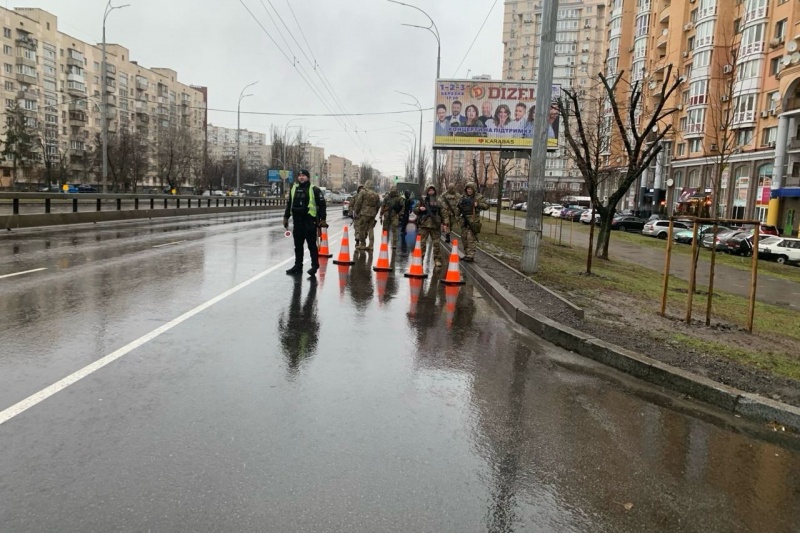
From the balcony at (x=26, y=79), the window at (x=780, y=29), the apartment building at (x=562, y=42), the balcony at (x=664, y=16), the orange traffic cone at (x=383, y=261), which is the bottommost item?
the orange traffic cone at (x=383, y=261)

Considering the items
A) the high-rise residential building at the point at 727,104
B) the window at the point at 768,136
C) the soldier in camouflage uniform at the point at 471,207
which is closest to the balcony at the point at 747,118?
the high-rise residential building at the point at 727,104

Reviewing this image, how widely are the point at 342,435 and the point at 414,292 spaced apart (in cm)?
637

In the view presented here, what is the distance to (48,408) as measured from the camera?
13.5 ft

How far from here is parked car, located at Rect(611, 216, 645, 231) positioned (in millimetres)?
49969

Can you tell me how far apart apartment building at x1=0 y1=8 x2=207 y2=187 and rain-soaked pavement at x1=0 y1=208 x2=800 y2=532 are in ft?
211

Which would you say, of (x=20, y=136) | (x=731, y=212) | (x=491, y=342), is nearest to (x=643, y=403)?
→ (x=491, y=342)

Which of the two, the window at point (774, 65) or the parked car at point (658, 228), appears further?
the window at point (774, 65)

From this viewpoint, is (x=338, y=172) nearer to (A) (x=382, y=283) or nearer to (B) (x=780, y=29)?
(B) (x=780, y=29)

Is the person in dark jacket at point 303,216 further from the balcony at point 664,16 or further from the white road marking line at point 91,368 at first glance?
the balcony at point 664,16

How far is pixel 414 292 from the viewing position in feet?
33.6

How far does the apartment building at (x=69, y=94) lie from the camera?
235 feet

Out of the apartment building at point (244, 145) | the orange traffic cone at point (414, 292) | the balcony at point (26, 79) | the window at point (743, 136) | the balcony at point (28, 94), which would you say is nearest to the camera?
the orange traffic cone at point (414, 292)

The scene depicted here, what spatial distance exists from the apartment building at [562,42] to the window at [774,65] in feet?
187

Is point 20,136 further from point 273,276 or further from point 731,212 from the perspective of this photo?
point 731,212
